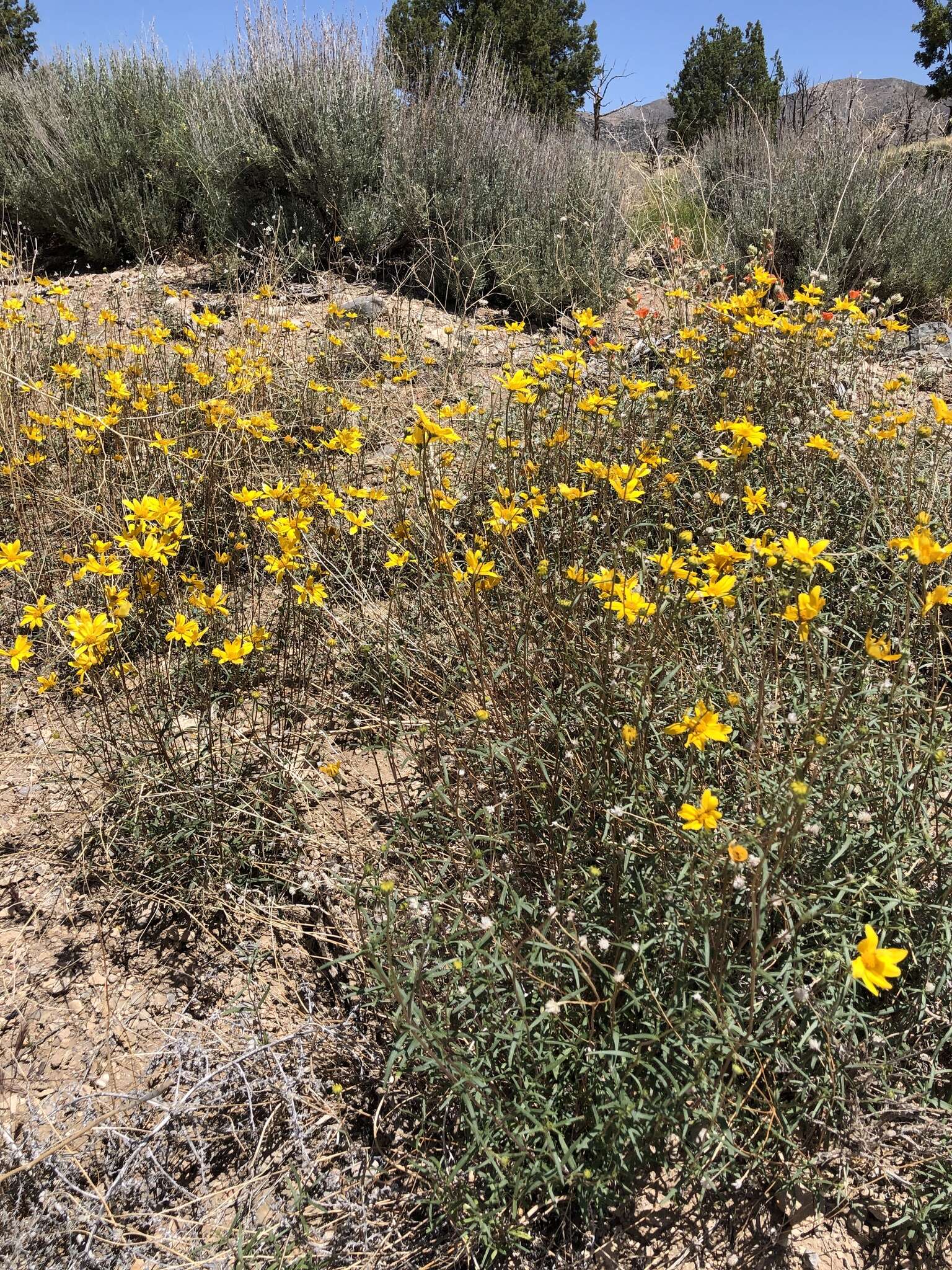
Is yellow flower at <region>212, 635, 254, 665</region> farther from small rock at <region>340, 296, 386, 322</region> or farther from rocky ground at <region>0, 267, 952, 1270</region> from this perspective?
small rock at <region>340, 296, 386, 322</region>

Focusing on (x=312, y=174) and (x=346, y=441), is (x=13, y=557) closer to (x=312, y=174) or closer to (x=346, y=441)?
(x=346, y=441)

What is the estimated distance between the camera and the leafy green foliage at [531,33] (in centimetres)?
1647

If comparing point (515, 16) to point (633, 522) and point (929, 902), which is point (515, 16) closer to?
point (633, 522)

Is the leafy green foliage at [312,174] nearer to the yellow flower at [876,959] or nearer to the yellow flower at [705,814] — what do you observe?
the yellow flower at [705,814]

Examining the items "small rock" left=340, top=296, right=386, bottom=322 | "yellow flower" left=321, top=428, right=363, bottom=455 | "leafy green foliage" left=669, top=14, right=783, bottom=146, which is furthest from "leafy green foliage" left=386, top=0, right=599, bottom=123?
"yellow flower" left=321, top=428, right=363, bottom=455

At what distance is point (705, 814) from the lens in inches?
56.4

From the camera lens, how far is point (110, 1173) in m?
1.64

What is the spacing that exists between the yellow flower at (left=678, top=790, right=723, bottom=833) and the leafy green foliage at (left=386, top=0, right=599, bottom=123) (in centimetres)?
1668

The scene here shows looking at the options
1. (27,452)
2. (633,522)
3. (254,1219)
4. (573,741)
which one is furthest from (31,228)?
(254,1219)

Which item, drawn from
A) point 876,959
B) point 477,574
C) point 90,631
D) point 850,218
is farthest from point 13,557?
point 850,218

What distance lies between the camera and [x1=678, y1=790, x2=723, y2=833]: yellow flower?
4.57ft

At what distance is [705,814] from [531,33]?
21536 mm

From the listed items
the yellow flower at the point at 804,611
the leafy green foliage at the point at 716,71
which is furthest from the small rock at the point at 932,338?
the leafy green foliage at the point at 716,71

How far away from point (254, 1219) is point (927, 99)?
95.4 feet
